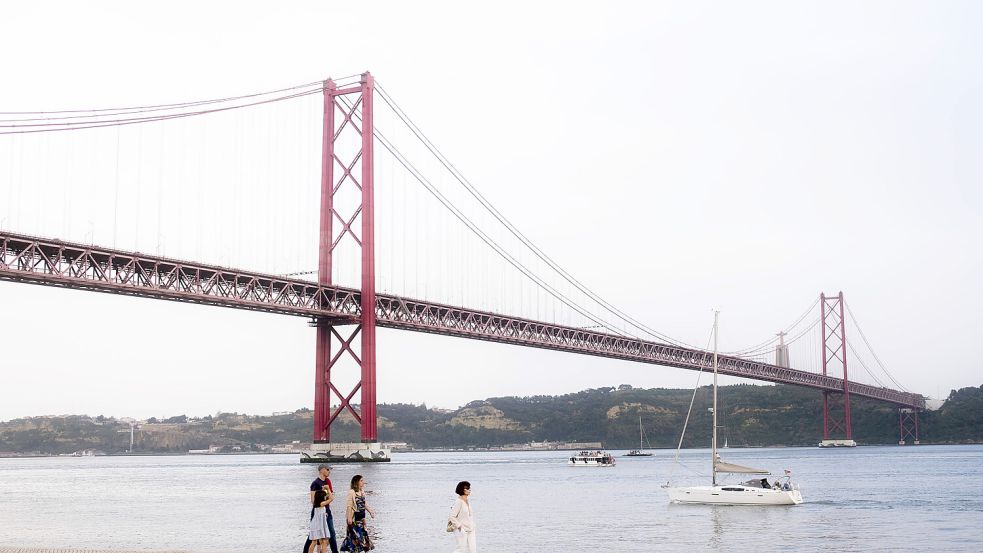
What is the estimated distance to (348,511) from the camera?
17.7 meters

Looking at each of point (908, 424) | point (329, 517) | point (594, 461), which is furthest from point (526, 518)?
point (908, 424)

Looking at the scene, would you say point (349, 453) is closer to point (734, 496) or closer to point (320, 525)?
point (734, 496)

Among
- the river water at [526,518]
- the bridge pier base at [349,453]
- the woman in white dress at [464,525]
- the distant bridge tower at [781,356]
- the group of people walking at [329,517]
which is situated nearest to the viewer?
the woman in white dress at [464,525]

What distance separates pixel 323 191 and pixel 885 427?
112860 mm

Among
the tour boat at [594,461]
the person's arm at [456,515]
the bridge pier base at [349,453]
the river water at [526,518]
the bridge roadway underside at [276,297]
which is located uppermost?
the bridge roadway underside at [276,297]

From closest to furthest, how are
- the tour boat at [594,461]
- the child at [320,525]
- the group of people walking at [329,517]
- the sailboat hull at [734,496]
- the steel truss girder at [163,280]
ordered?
the group of people walking at [329,517] < the child at [320,525] < the sailboat hull at [734,496] < the steel truss girder at [163,280] < the tour boat at [594,461]

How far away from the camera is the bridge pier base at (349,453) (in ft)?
218

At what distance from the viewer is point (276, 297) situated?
65812 mm

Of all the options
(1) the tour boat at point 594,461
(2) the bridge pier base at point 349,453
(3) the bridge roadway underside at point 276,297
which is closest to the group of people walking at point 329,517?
(3) the bridge roadway underside at point 276,297

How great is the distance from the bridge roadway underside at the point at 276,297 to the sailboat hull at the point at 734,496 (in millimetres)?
29209

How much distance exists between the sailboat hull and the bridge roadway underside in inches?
1150

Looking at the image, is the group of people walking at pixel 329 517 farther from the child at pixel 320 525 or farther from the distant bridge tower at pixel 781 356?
the distant bridge tower at pixel 781 356

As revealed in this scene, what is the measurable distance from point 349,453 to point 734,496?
3221cm

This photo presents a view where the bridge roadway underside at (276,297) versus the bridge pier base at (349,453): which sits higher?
the bridge roadway underside at (276,297)
